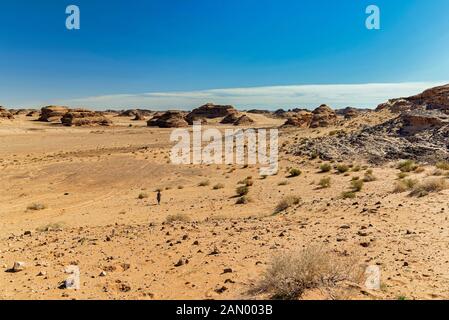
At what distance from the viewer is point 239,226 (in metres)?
10.4

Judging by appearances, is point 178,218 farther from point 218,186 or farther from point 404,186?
point 404,186

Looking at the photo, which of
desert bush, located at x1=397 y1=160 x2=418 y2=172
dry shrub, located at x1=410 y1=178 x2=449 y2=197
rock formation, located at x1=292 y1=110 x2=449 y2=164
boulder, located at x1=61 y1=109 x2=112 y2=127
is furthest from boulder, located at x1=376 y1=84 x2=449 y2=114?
boulder, located at x1=61 y1=109 x2=112 y2=127

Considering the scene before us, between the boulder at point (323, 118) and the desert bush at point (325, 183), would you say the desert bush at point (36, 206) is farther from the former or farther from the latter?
the boulder at point (323, 118)

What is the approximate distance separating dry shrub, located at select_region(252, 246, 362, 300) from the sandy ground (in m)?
0.24

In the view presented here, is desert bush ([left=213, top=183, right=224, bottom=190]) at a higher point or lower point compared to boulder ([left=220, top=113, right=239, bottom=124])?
lower

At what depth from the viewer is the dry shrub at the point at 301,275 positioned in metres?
5.61

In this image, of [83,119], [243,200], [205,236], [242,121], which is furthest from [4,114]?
[205,236]

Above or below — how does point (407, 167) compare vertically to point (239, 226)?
above

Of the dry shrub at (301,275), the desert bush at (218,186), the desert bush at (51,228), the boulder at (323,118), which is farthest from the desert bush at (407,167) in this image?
the boulder at (323,118)

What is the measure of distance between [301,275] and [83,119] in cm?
7301

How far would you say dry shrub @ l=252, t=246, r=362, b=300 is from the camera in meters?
5.61

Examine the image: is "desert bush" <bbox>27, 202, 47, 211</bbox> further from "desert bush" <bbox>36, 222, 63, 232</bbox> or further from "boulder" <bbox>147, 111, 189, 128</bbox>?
"boulder" <bbox>147, 111, 189, 128</bbox>

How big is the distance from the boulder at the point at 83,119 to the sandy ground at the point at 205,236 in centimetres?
5367
